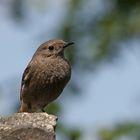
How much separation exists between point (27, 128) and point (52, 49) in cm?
442

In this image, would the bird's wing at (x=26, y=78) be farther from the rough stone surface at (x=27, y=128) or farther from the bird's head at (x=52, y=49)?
the rough stone surface at (x=27, y=128)

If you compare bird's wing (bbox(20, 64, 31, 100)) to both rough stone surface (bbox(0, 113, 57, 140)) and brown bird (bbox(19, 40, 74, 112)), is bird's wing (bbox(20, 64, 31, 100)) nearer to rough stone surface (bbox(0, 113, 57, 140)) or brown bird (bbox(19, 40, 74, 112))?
brown bird (bbox(19, 40, 74, 112))

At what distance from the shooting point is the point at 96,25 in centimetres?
835

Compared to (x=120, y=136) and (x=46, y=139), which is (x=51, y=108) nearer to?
(x=120, y=136)

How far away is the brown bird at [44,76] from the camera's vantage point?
26.8ft

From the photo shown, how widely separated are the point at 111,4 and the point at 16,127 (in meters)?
4.35

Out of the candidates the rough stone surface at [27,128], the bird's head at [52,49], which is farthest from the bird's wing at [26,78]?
the rough stone surface at [27,128]

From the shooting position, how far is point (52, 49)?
8641mm

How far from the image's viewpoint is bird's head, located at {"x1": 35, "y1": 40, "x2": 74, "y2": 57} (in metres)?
8.52

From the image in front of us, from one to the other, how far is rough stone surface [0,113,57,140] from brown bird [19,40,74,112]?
3.65 m

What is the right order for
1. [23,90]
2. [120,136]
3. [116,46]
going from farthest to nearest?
[23,90] < [116,46] < [120,136]

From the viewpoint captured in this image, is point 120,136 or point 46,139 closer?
point 46,139

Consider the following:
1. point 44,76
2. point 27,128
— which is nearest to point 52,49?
point 44,76

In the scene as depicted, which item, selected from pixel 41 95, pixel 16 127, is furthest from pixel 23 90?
pixel 16 127
